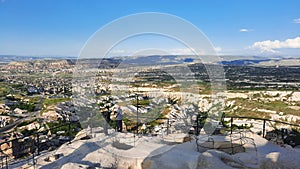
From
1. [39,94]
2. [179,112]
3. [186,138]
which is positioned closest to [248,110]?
[179,112]

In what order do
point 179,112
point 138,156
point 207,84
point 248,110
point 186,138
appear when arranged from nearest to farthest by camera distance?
point 138,156 < point 186,138 < point 179,112 < point 207,84 < point 248,110

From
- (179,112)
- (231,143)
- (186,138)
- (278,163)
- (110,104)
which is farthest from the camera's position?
(179,112)

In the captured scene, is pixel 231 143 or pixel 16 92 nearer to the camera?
pixel 231 143

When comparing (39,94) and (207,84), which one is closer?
(207,84)

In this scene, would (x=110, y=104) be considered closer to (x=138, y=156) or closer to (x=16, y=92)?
(x=138, y=156)

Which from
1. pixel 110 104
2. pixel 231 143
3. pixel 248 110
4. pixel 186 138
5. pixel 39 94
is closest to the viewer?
pixel 231 143

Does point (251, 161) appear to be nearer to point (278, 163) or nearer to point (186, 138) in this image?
point (278, 163)

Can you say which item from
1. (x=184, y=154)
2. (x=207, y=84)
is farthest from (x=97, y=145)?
(x=207, y=84)

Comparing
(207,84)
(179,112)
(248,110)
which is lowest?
(248,110)

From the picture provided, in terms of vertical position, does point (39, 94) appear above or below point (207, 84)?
below
